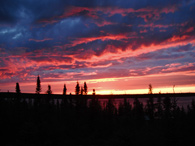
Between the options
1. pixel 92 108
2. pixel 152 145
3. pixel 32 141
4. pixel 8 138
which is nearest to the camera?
pixel 152 145

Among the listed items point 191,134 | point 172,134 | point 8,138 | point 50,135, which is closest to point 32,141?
point 50,135

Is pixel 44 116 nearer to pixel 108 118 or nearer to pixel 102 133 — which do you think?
pixel 102 133

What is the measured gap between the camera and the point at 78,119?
5156 cm

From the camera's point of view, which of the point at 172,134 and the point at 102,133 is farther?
the point at 102,133

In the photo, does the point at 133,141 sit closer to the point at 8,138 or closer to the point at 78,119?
the point at 8,138

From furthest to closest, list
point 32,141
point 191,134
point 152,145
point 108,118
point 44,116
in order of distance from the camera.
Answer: point 108,118
point 44,116
point 32,141
point 152,145
point 191,134

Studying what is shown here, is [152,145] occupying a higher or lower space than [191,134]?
lower

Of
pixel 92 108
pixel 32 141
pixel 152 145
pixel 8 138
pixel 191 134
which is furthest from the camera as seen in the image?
pixel 92 108

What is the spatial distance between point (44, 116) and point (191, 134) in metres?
26.4

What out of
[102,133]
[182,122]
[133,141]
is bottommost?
[102,133]

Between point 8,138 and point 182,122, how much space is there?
3023 centimetres

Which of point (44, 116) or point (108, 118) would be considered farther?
point (108, 118)

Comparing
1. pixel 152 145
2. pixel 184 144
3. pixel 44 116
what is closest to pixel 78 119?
pixel 44 116

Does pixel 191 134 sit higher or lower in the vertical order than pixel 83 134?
higher
